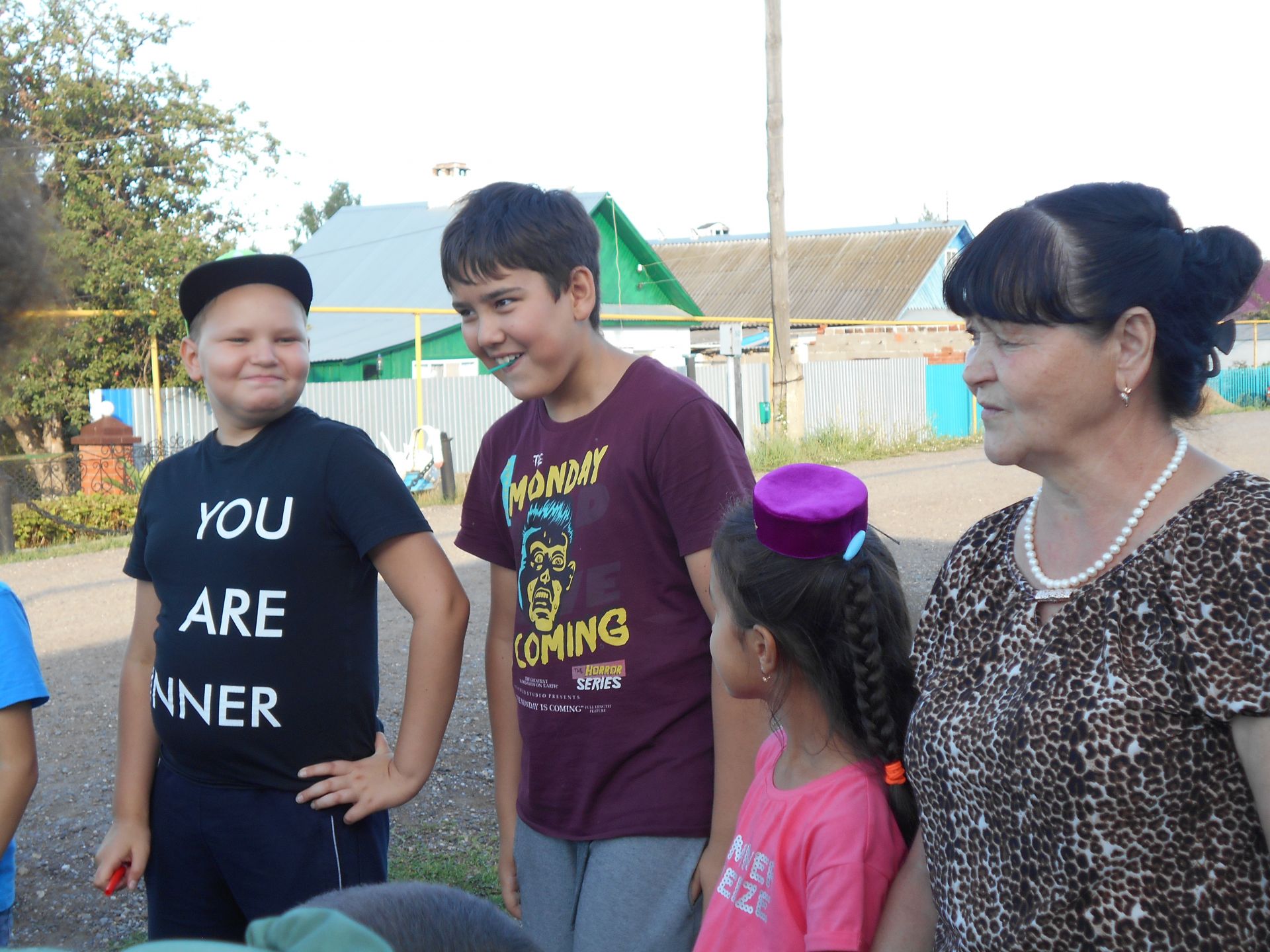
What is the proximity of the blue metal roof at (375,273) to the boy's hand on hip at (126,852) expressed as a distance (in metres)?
18.8

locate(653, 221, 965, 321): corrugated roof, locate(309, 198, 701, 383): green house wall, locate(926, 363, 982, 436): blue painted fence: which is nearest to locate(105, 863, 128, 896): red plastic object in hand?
locate(309, 198, 701, 383): green house wall

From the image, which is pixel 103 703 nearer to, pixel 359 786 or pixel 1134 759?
pixel 359 786

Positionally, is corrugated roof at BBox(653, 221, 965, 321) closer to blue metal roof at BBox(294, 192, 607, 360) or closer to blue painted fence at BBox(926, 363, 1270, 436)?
blue metal roof at BBox(294, 192, 607, 360)

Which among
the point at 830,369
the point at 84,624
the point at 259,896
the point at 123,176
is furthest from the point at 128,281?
the point at 259,896

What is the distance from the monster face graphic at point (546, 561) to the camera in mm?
2357

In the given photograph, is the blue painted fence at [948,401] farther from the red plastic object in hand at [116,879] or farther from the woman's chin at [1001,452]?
the woman's chin at [1001,452]

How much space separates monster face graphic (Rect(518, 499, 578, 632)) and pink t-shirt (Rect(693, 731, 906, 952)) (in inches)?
→ 23.9

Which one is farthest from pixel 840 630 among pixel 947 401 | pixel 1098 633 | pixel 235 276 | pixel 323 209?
pixel 323 209

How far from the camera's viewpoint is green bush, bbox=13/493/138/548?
40.9ft

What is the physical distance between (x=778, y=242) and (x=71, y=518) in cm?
1038

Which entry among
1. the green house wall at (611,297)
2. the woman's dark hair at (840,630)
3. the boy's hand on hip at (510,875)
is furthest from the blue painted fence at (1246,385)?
the woman's dark hair at (840,630)

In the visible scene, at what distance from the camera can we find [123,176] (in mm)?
17500

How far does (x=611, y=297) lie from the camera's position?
27141 mm

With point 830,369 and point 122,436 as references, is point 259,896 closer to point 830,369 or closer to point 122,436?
point 122,436
